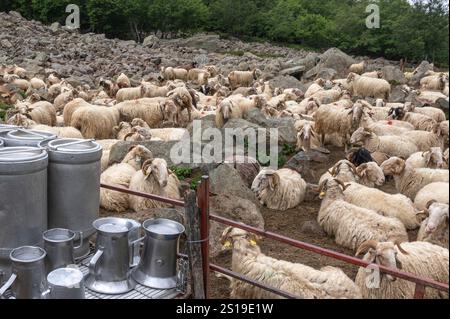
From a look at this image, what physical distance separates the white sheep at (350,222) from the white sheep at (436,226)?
14.3 inches

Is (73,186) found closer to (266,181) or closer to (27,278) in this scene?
(27,278)

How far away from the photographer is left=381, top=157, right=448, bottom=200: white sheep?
25.7ft

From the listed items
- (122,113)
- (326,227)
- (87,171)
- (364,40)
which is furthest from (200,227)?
(364,40)

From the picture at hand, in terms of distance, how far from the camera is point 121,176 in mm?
7445

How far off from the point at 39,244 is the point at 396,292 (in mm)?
3204

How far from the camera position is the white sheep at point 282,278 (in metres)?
4.34

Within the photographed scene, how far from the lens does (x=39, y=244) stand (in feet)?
13.2

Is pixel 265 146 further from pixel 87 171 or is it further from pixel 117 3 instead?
pixel 117 3

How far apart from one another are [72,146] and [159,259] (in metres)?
1.32

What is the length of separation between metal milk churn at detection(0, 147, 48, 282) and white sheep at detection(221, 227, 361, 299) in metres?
1.84

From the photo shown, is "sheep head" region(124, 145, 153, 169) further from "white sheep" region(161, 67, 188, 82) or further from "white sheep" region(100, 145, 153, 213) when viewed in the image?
"white sheep" region(161, 67, 188, 82)

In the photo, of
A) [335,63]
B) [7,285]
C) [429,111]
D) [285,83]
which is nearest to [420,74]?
[335,63]
